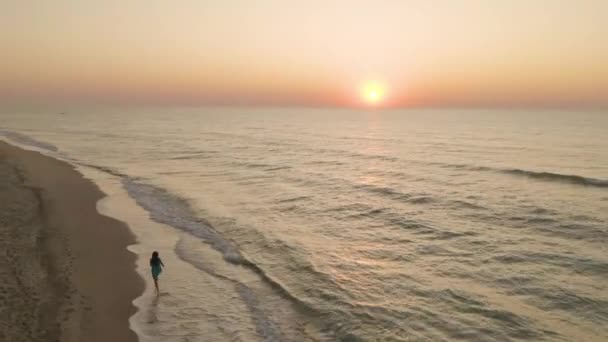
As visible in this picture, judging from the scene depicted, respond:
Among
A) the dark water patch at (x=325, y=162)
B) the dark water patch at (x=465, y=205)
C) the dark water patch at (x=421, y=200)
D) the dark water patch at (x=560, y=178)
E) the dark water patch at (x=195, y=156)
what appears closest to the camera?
the dark water patch at (x=465, y=205)

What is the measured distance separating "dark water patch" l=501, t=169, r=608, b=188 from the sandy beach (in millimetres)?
36723

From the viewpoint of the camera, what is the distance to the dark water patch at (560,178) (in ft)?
125

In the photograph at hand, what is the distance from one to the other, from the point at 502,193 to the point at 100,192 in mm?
32193

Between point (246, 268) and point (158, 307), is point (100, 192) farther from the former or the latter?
point (158, 307)

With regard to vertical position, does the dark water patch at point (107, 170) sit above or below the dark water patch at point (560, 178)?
below

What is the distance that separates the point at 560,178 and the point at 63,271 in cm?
4103

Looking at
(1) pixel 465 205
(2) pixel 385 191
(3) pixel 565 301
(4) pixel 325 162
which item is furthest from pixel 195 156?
(3) pixel 565 301

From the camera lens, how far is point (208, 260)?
21.0m

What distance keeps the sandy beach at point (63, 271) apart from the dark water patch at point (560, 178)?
36723mm

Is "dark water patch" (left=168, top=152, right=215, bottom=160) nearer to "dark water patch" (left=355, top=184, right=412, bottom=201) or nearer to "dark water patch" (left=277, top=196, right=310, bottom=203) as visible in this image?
"dark water patch" (left=355, top=184, right=412, bottom=201)

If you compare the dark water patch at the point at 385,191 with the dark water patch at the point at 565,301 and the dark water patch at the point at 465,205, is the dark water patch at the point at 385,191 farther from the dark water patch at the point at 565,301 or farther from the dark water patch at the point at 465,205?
the dark water patch at the point at 565,301

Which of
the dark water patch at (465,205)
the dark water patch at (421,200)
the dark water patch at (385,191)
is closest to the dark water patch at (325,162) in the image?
the dark water patch at (385,191)

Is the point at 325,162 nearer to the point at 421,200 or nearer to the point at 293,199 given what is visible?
the point at 293,199

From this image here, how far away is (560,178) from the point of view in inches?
1620
